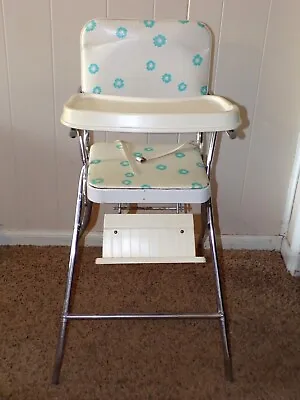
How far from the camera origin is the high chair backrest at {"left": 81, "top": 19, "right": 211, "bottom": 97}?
1413mm

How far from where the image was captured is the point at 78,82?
165 cm

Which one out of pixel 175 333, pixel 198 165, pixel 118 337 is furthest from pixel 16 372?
pixel 198 165

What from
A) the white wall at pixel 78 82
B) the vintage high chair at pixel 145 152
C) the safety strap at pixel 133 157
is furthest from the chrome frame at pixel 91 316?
the white wall at pixel 78 82

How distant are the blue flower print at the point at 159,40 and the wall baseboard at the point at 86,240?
0.76 m

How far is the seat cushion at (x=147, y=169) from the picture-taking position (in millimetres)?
1291

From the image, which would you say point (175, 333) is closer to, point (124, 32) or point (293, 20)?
point (124, 32)

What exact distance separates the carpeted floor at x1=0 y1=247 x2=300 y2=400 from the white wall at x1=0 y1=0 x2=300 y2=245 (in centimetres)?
18

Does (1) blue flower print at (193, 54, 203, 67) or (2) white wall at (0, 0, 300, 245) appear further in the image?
(2) white wall at (0, 0, 300, 245)

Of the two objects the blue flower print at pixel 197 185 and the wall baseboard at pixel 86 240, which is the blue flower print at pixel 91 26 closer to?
the blue flower print at pixel 197 185

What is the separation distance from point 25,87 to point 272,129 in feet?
2.69

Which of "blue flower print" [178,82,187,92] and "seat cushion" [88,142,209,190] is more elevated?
"blue flower print" [178,82,187,92]

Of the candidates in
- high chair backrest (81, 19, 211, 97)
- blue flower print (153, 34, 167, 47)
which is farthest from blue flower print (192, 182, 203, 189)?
blue flower print (153, 34, 167, 47)

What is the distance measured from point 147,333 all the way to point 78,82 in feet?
2.63

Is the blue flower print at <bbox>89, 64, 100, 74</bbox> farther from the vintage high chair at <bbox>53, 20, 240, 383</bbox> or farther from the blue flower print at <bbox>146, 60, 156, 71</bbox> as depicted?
the blue flower print at <bbox>146, 60, 156, 71</bbox>
